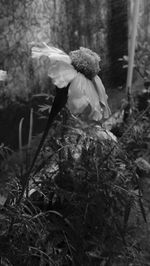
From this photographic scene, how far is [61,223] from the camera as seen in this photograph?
67.5 inches

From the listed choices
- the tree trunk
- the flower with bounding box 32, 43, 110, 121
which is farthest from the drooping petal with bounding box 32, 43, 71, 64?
the tree trunk

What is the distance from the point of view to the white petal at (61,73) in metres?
1.26

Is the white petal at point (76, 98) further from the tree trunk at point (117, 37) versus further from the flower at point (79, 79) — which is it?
the tree trunk at point (117, 37)

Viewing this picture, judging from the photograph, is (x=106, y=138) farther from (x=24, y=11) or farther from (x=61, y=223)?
(x=24, y=11)

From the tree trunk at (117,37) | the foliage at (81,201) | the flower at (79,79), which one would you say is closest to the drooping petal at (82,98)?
the flower at (79,79)

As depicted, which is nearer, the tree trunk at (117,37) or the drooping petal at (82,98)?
the drooping petal at (82,98)

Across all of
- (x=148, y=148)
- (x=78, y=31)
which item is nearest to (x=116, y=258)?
(x=148, y=148)

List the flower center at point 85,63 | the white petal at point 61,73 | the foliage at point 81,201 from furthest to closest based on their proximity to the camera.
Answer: the foliage at point 81,201, the flower center at point 85,63, the white petal at point 61,73

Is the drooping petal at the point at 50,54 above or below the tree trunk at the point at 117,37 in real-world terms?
above

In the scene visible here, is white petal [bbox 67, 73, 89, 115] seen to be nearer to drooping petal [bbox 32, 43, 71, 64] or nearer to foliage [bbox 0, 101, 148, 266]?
drooping petal [bbox 32, 43, 71, 64]

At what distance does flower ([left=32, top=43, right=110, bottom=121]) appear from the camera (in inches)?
50.8

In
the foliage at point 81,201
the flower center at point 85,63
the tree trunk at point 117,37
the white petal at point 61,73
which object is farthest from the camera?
the tree trunk at point 117,37

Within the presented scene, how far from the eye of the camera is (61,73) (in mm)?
1286

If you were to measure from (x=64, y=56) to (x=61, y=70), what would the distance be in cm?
9
